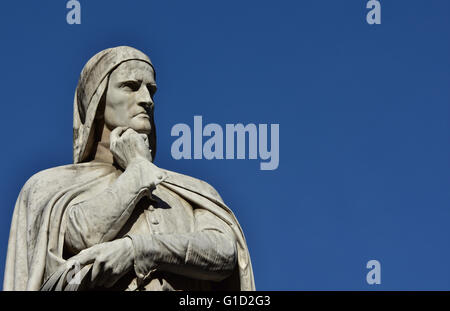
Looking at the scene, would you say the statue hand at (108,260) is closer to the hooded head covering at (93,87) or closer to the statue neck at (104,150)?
the statue neck at (104,150)

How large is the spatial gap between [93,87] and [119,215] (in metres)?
1.99

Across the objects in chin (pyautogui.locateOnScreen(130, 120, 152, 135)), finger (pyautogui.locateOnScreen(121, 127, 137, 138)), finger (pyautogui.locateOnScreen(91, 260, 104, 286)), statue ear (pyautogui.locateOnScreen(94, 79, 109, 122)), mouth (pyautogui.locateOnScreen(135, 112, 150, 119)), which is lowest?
finger (pyautogui.locateOnScreen(91, 260, 104, 286))

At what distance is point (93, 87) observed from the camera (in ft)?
62.7

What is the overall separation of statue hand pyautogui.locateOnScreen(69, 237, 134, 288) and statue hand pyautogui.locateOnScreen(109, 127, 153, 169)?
4.07 feet

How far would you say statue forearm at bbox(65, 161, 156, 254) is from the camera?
1764 centimetres

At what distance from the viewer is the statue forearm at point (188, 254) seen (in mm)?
17484

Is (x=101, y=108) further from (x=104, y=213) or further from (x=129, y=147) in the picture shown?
(x=104, y=213)

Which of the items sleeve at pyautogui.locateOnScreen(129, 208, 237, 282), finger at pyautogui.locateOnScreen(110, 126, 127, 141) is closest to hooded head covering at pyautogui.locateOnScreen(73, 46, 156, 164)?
finger at pyautogui.locateOnScreen(110, 126, 127, 141)

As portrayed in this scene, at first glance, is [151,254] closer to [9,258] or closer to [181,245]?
[181,245]

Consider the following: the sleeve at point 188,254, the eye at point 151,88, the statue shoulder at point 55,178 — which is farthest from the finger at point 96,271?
the eye at point 151,88

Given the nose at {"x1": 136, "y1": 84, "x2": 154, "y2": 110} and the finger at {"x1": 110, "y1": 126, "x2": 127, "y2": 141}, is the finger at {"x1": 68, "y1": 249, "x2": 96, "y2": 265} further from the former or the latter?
the nose at {"x1": 136, "y1": 84, "x2": 154, "y2": 110}
